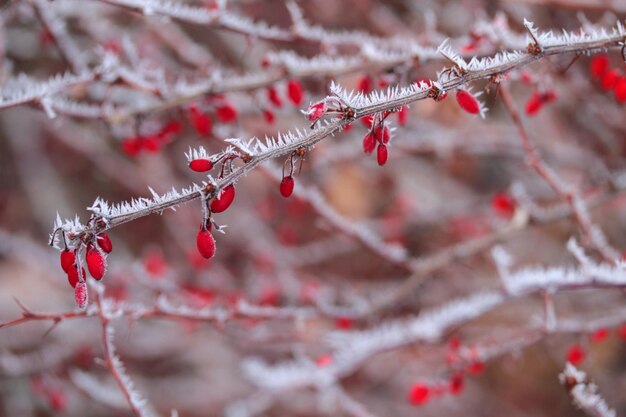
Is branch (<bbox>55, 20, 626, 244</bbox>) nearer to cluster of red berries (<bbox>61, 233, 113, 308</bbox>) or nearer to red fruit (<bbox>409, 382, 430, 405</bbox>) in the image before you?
cluster of red berries (<bbox>61, 233, 113, 308</bbox>)

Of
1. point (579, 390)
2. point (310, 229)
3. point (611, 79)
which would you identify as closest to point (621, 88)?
point (611, 79)

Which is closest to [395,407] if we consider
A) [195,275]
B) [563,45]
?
[195,275]

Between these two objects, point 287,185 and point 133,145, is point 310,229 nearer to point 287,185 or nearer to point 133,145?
point 133,145

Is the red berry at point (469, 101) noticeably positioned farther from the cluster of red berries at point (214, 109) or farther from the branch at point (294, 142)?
the cluster of red berries at point (214, 109)

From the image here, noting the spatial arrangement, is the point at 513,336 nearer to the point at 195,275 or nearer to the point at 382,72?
the point at 382,72

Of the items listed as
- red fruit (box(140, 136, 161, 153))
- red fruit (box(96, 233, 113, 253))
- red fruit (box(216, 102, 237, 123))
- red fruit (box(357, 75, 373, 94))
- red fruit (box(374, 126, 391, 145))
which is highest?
red fruit (box(140, 136, 161, 153))

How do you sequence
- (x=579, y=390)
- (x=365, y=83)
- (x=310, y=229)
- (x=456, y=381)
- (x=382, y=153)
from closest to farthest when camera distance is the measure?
(x=382, y=153), (x=579, y=390), (x=365, y=83), (x=456, y=381), (x=310, y=229)

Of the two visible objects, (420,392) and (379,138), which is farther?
(420,392)

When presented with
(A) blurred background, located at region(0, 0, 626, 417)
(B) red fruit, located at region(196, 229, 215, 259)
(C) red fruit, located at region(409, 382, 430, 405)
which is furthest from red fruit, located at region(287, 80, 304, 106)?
(C) red fruit, located at region(409, 382, 430, 405)
